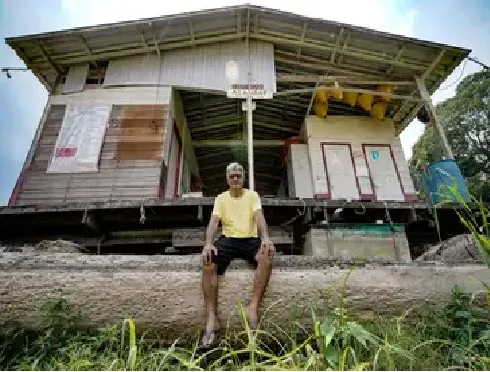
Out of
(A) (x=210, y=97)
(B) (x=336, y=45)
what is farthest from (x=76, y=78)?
(B) (x=336, y=45)

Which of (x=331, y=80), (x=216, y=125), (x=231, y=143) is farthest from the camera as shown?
(x=231, y=143)

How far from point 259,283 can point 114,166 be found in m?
5.10

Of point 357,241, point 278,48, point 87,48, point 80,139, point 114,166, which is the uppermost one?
point 278,48

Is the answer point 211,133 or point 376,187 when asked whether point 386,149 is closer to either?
point 376,187

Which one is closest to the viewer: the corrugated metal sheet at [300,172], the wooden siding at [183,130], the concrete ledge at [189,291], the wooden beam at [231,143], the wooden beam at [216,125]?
the concrete ledge at [189,291]

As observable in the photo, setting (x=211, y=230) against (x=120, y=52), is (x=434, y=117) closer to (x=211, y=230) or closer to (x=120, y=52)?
(x=211, y=230)

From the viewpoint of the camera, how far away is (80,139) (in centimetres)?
720

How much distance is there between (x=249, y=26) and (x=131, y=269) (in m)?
6.79

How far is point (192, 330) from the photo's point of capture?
9.09ft

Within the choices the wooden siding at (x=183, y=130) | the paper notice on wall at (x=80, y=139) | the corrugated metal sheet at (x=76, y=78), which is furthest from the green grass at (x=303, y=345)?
the corrugated metal sheet at (x=76, y=78)

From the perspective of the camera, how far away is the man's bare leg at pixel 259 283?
2618 mm

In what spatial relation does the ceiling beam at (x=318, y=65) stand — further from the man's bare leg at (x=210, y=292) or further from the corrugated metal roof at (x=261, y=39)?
the man's bare leg at (x=210, y=292)

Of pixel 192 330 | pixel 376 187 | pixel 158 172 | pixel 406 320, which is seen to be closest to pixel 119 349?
pixel 192 330

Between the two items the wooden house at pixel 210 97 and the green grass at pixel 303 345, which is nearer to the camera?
the green grass at pixel 303 345
